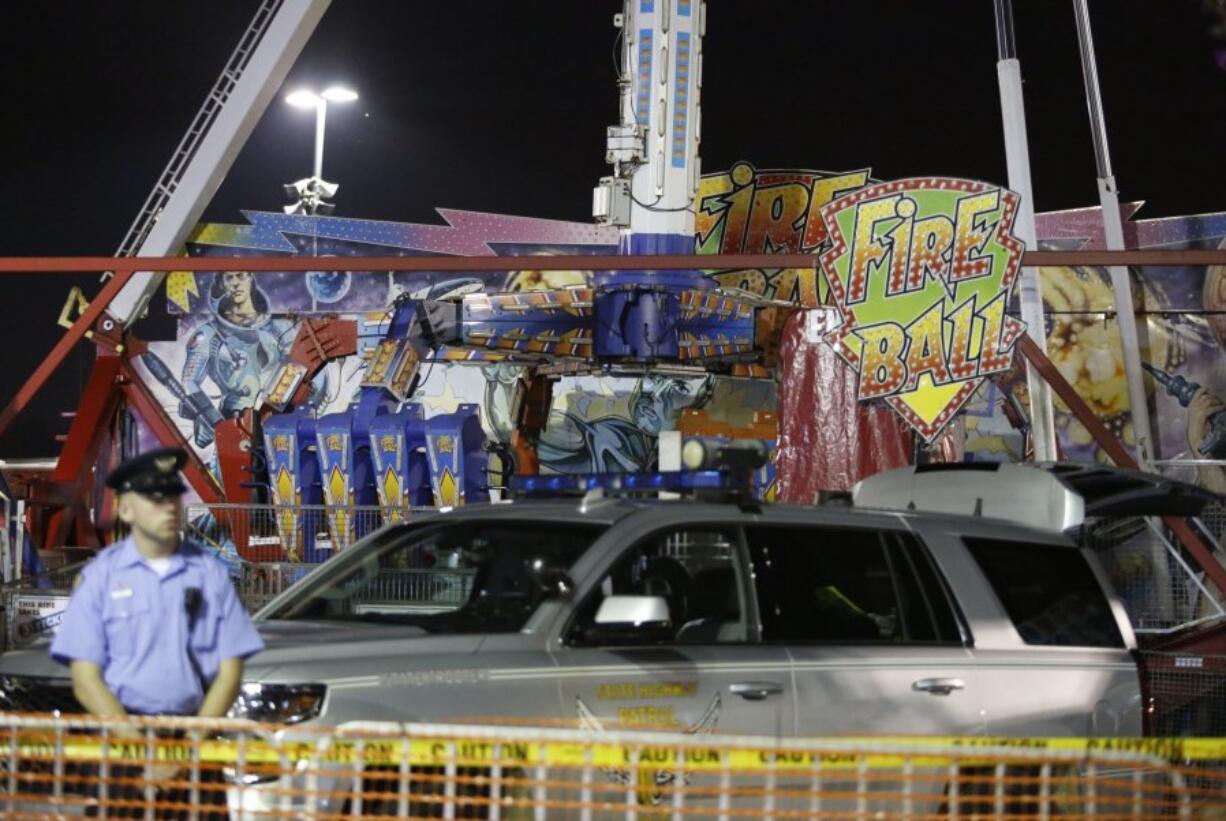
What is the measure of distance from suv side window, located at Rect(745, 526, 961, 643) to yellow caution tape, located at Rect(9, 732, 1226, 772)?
3.90ft

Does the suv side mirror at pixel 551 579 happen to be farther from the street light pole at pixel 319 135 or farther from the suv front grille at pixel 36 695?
the street light pole at pixel 319 135

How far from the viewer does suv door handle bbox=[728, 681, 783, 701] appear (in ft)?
21.9

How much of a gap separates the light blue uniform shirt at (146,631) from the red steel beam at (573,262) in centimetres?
779

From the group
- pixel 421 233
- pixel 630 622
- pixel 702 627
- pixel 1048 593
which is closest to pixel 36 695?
pixel 630 622

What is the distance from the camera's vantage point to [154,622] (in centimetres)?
517

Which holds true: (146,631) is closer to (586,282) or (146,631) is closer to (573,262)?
(573,262)

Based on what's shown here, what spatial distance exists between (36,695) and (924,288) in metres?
7.39

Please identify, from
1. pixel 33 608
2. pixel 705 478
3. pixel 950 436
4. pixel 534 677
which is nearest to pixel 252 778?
pixel 534 677

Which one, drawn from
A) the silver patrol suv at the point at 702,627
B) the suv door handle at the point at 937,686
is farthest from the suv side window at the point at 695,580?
the suv door handle at the point at 937,686

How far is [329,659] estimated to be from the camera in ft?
19.9

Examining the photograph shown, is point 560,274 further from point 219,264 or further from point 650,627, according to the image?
point 650,627

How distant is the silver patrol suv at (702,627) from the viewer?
6184mm

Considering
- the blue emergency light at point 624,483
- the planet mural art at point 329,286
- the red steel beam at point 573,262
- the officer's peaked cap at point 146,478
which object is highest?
the planet mural art at point 329,286

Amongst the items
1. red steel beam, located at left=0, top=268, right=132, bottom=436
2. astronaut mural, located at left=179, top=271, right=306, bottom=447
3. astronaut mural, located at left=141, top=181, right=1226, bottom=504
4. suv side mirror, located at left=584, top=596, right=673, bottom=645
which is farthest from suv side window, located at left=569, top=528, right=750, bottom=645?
astronaut mural, located at left=179, top=271, right=306, bottom=447
